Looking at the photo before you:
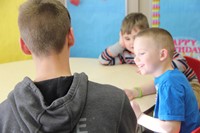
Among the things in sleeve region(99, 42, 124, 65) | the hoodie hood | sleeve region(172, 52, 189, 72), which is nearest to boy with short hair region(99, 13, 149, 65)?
sleeve region(99, 42, 124, 65)

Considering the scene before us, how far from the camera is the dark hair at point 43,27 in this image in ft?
2.62

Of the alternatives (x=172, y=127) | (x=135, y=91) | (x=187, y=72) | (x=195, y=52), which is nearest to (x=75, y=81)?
(x=172, y=127)

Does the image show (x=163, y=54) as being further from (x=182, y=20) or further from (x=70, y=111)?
(x=182, y=20)

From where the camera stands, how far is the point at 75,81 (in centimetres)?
76

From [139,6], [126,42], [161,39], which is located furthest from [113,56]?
[139,6]

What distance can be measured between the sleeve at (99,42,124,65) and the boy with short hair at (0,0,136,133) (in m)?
1.06

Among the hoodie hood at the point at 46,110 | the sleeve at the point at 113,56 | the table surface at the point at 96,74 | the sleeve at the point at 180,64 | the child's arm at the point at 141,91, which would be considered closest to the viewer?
the hoodie hood at the point at 46,110

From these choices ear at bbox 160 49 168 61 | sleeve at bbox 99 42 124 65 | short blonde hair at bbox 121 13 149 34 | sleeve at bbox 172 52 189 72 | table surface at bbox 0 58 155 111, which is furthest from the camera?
sleeve at bbox 99 42 124 65

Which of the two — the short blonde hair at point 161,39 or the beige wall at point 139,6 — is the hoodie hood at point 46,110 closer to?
the short blonde hair at point 161,39

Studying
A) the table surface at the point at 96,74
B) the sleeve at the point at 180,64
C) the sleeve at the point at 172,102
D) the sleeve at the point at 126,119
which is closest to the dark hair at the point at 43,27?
the sleeve at the point at 126,119

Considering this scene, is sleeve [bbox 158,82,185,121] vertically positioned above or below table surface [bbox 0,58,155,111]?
above

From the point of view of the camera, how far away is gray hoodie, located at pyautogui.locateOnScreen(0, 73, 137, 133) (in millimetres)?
708

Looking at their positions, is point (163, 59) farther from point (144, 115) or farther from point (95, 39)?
point (95, 39)

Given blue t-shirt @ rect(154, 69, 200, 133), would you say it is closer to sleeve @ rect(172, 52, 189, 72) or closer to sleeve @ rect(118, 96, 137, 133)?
sleeve @ rect(118, 96, 137, 133)
